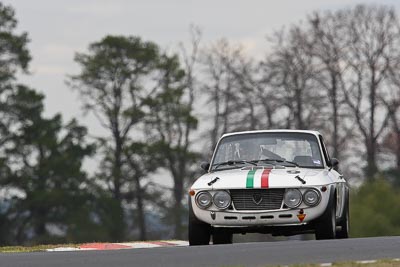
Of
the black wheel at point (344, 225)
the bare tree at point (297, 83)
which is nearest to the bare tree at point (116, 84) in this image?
the bare tree at point (297, 83)

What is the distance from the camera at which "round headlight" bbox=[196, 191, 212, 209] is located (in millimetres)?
16031

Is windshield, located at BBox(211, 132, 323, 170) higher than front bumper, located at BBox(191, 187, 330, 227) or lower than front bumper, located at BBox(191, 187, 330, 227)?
higher

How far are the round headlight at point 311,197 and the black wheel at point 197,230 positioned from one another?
54.7 inches

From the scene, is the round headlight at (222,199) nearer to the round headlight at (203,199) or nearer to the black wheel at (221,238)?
the round headlight at (203,199)

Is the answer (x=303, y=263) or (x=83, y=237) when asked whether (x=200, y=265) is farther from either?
(x=83, y=237)

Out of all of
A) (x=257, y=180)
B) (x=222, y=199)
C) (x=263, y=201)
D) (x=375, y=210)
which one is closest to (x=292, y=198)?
(x=263, y=201)

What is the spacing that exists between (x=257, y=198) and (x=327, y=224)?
1.05m

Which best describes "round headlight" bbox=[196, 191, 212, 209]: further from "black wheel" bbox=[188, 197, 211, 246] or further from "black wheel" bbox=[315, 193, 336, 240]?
"black wheel" bbox=[315, 193, 336, 240]

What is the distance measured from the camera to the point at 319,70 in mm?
62156

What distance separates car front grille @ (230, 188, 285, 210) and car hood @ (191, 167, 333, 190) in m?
0.08

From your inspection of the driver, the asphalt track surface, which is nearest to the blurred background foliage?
the driver

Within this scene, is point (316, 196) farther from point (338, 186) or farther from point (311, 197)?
point (338, 186)

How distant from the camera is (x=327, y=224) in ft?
53.2

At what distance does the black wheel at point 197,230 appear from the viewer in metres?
16.3
